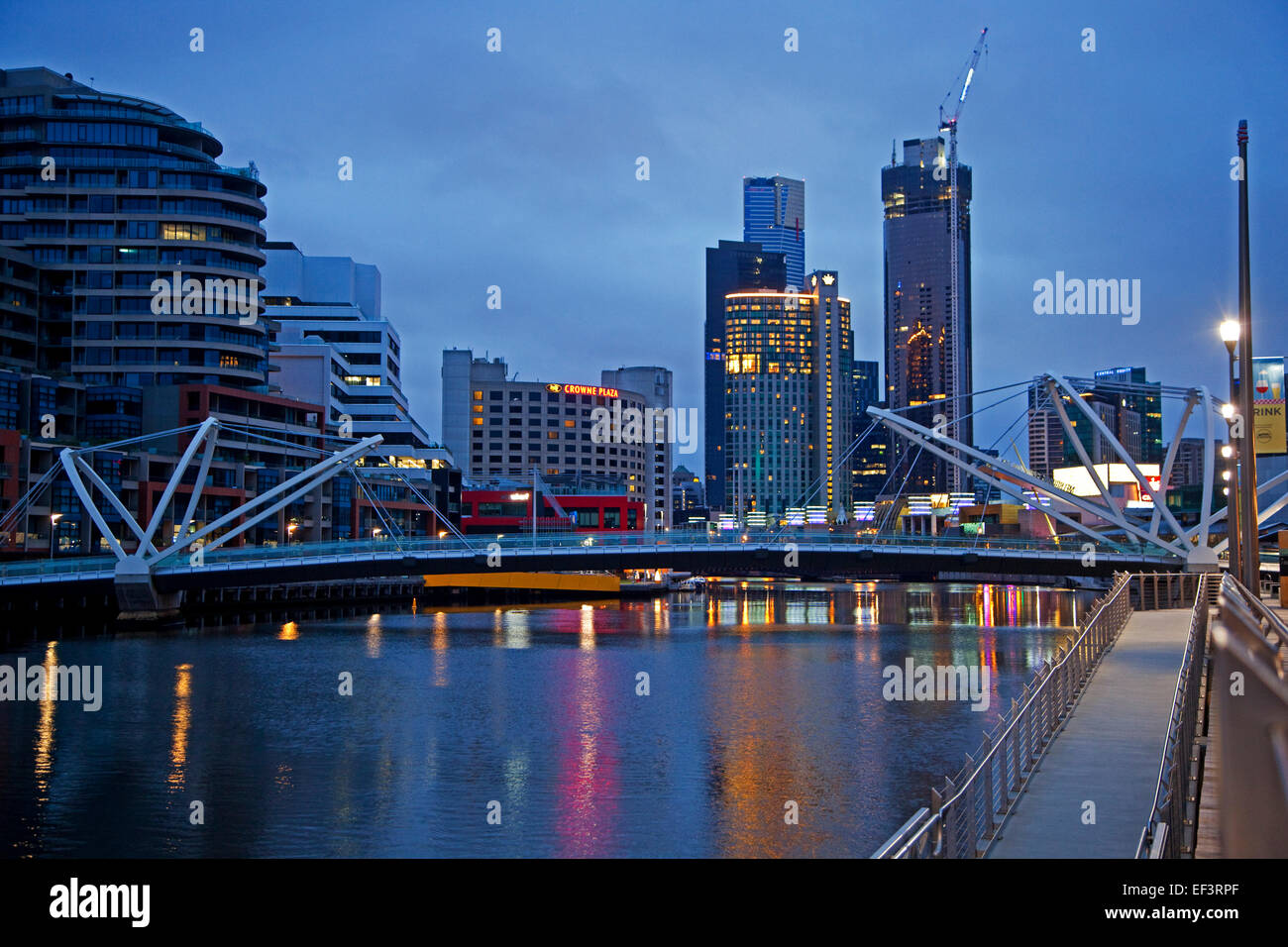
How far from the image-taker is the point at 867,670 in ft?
169

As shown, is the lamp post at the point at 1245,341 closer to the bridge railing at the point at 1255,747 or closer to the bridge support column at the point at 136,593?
the bridge railing at the point at 1255,747

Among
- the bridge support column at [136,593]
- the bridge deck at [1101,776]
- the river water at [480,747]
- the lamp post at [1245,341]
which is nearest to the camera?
the bridge deck at [1101,776]

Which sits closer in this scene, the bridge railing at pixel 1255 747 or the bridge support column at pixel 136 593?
the bridge railing at pixel 1255 747

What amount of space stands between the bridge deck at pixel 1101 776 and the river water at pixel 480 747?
14.1 ft

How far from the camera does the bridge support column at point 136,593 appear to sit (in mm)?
70188

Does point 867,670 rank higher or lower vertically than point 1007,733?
lower

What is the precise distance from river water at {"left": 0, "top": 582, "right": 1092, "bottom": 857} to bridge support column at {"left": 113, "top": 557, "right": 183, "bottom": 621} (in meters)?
4.98

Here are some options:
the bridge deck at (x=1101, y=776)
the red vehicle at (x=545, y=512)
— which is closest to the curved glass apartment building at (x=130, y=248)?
the red vehicle at (x=545, y=512)

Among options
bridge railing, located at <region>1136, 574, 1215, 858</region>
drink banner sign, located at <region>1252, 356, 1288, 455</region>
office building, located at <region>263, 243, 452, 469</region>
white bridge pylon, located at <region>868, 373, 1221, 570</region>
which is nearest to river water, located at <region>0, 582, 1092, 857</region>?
bridge railing, located at <region>1136, 574, 1215, 858</region>

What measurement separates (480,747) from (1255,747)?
90.1 feet

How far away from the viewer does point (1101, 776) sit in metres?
17.8
